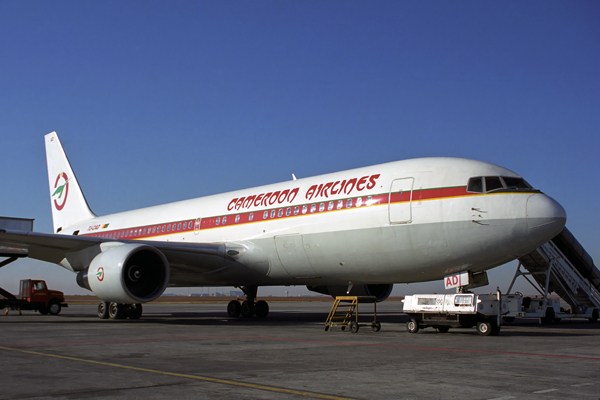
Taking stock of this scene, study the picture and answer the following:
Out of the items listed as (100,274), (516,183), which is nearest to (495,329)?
(516,183)

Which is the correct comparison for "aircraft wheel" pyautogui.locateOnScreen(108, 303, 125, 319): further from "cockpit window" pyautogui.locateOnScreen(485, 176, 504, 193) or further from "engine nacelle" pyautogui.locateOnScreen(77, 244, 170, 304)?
"cockpit window" pyautogui.locateOnScreen(485, 176, 504, 193)

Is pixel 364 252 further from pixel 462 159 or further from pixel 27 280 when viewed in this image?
pixel 27 280

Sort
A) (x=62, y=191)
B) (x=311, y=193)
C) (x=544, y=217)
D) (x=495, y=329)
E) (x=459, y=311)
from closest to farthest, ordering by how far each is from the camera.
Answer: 1. (x=544, y=217)
2. (x=459, y=311)
3. (x=495, y=329)
4. (x=311, y=193)
5. (x=62, y=191)

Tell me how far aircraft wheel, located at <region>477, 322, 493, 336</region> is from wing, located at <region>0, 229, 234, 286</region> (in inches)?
319

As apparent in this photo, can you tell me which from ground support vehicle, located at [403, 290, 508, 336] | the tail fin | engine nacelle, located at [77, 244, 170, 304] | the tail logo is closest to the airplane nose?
ground support vehicle, located at [403, 290, 508, 336]

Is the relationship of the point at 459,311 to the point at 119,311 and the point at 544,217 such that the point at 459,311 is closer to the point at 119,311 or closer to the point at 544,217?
the point at 544,217

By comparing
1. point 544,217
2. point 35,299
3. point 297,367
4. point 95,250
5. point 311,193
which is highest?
point 311,193

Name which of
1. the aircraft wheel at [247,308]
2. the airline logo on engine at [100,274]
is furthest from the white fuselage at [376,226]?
the airline logo on engine at [100,274]

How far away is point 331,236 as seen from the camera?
15.2m

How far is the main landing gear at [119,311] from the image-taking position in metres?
19.0

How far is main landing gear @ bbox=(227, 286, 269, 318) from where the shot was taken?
2122 cm

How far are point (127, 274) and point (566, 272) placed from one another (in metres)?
14.9

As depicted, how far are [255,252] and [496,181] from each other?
7513 mm

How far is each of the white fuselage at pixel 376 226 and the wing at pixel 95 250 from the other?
1.25ft
